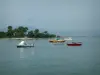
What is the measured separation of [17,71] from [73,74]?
3.65 ft

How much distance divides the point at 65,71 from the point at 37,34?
60.9 ft

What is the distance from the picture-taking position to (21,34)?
23.5 metres

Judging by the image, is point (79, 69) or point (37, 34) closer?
point (79, 69)

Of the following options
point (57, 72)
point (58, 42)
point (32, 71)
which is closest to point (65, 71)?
point (57, 72)

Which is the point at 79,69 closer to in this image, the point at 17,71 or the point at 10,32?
the point at 17,71

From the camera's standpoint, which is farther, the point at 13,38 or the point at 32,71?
the point at 13,38

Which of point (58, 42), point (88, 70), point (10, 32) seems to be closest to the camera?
point (88, 70)

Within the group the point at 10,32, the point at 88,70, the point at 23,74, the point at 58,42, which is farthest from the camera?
the point at 10,32

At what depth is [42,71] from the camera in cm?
595

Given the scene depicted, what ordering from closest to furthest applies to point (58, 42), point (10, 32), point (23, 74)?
1. point (23, 74)
2. point (58, 42)
3. point (10, 32)

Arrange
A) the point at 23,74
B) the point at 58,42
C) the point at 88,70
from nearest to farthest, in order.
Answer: the point at 23,74 → the point at 88,70 → the point at 58,42

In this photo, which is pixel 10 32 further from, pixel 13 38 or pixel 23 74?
pixel 23 74

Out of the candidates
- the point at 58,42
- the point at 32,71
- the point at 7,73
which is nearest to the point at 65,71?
the point at 32,71

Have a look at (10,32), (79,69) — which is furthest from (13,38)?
(79,69)
